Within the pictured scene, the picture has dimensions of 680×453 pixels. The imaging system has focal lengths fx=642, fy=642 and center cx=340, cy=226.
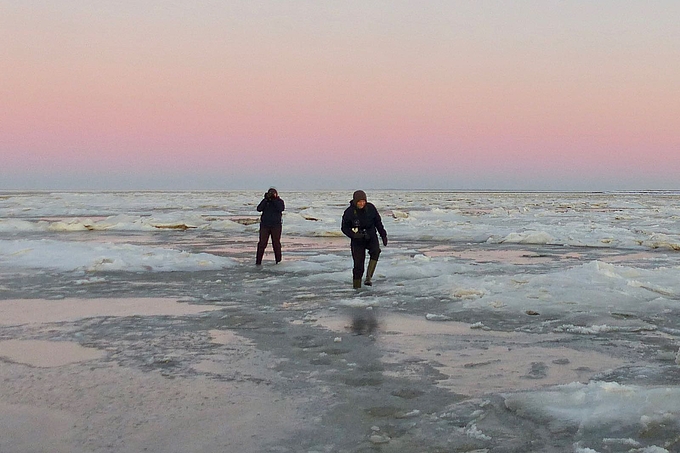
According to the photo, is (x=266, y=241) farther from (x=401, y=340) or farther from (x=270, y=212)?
(x=401, y=340)

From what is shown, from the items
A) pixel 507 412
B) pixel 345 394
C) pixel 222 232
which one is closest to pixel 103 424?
pixel 345 394

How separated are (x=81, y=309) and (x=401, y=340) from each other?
4.57 meters

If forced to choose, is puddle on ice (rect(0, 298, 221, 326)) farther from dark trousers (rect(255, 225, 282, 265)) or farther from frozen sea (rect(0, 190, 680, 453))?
dark trousers (rect(255, 225, 282, 265))

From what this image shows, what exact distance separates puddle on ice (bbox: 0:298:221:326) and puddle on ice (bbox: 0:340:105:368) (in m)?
1.27

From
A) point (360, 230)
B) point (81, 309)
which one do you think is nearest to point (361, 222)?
point (360, 230)

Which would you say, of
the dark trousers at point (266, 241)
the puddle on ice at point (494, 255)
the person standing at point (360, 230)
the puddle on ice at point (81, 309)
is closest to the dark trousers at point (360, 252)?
the person standing at point (360, 230)

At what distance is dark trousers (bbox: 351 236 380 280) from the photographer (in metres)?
10.5

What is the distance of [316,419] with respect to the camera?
4.39 meters

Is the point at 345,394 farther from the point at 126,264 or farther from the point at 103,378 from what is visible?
the point at 126,264

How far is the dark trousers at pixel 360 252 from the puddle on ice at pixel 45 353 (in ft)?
16.2

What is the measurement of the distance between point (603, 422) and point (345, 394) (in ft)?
6.08

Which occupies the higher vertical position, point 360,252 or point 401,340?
point 360,252

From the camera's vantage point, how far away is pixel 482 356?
617cm

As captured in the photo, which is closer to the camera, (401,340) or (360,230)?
(401,340)
